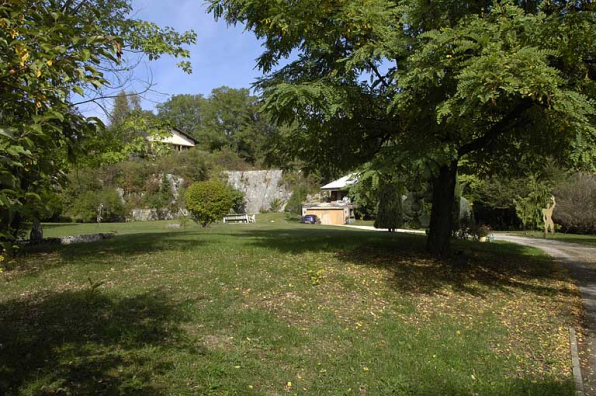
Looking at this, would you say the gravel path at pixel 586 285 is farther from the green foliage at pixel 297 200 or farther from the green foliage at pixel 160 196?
the green foliage at pixel 160 196

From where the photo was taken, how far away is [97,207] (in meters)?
29.7

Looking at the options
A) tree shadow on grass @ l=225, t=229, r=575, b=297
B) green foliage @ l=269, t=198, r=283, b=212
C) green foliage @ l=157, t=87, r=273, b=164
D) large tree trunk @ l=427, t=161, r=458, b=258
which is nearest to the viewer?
tree shadow on grass @ l=225, t=229, r=575, b=297

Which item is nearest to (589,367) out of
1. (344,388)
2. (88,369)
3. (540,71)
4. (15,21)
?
(344,388)

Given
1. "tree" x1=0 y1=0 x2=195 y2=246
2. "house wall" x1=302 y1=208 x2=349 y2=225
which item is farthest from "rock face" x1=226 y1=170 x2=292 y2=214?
"tree" x1=0 y1=0 x2=195 y2=246

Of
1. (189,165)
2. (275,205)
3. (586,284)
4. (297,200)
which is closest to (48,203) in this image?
(586,284)

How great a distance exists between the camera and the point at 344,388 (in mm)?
3820

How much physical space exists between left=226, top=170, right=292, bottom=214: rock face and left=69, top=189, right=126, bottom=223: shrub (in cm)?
976

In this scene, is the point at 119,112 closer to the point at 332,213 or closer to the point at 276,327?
the point at 276,327

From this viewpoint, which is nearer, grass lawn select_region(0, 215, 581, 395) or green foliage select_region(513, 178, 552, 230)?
grass lawn select_region(0, 215, 581, 395)

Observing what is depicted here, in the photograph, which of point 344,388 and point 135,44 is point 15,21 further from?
point 135,44

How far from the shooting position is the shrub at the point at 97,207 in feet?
96.0

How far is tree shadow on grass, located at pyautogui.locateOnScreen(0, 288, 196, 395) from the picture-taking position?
3.58 metres

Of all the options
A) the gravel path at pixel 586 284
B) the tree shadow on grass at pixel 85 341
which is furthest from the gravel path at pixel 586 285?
the tree shadow on grass at pixel 85 341

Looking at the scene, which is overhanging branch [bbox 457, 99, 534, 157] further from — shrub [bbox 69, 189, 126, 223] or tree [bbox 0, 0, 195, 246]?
shrub [bbox 69, 189, 126, 223]
